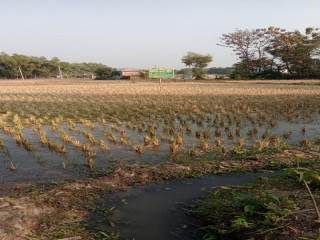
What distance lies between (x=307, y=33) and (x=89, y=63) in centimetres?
10098

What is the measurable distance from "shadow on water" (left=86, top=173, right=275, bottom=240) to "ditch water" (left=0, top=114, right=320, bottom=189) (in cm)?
118

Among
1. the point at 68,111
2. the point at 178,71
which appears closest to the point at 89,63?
the point at 178,71

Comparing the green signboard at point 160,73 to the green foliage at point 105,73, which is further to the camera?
the green foliage at point 105,73

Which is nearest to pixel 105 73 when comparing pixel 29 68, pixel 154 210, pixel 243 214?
pixel 29 68

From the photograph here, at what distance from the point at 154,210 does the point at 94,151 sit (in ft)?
10.1

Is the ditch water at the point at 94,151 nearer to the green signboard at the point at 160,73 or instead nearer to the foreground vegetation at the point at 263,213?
the foreground vegetation at the point at 263,213

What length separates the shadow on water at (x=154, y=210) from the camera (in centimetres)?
327

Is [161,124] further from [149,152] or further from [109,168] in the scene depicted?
[109,168]

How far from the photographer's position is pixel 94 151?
646 cm

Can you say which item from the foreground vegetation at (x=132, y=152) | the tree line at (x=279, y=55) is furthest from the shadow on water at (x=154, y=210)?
the tree line at (x=279, y=55)

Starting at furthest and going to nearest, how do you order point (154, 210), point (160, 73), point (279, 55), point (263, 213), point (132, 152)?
point (279, 55), point (160, 73), point (132, 152), point (154, 210), point (263, 213)

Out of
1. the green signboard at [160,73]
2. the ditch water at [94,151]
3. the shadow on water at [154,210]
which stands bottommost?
the shadow on water at [154,210]

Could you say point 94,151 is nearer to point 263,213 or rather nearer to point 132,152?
point 132,152

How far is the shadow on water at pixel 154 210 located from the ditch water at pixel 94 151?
1.18 metres
